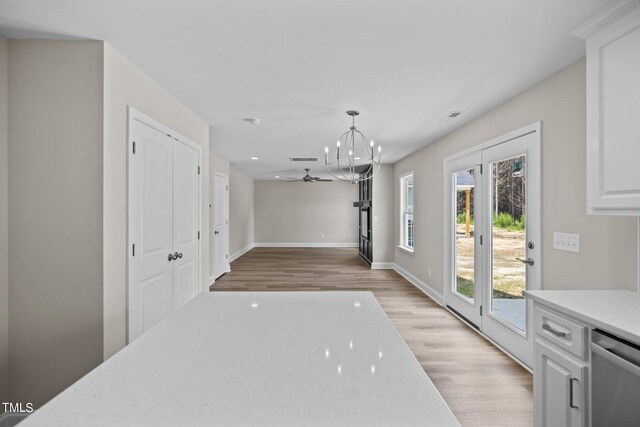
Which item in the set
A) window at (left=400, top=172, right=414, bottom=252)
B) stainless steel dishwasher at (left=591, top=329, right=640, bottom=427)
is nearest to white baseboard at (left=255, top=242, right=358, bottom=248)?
window at (left=400, top=172, right=414, bottom=252)

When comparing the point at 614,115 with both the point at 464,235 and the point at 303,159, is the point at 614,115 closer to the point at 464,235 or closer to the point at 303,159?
the point at 464,235

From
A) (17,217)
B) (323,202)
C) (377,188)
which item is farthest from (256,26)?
(323,202)

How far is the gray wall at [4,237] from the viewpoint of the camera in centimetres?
191

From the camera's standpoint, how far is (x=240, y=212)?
28.7 feet

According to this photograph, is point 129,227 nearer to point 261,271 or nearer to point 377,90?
point 377,90

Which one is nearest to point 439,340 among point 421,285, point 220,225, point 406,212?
point 421,285

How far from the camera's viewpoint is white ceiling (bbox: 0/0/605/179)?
1644 millimetres

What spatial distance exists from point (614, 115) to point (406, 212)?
487cm

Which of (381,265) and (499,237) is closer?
(499,237)

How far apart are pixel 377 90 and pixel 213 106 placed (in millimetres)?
1566

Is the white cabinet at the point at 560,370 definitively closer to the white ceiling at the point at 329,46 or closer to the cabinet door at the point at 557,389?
the cabinet door at the point at 557,389

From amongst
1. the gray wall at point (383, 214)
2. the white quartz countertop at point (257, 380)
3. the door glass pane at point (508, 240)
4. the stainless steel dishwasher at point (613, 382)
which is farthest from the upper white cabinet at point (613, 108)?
the gray wall at point (383, 214)

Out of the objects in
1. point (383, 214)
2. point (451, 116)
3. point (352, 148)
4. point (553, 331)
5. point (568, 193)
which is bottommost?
point (553, 331)

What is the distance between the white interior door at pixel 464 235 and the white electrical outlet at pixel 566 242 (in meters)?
1.01
